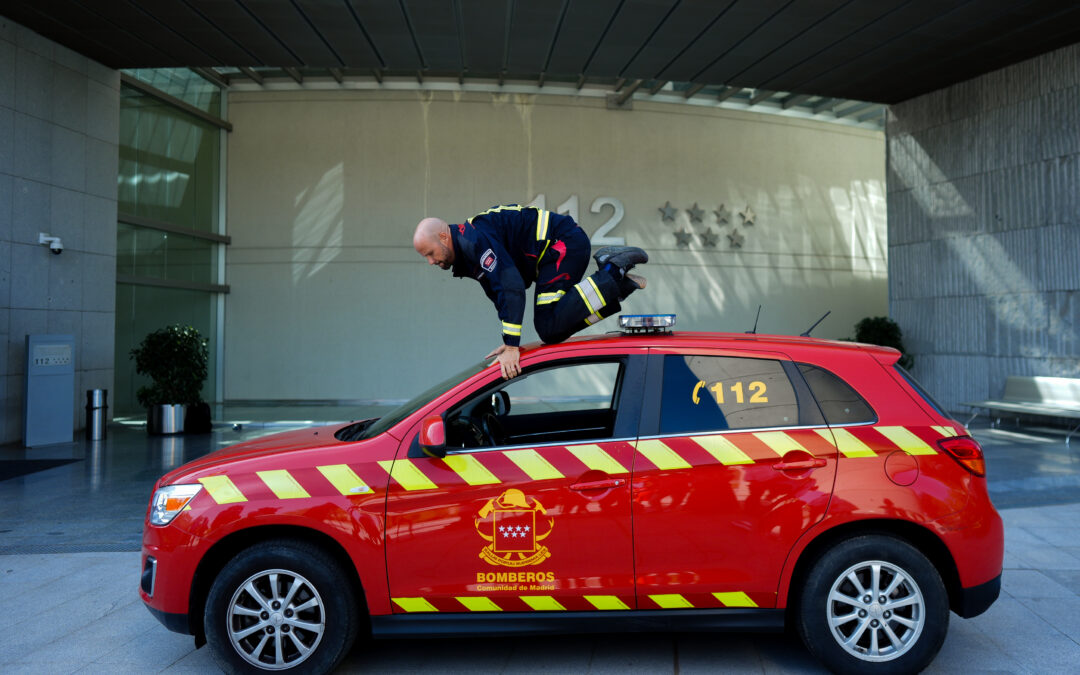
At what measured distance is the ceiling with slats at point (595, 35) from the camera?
32.8 feet

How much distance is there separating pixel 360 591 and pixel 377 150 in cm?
1570

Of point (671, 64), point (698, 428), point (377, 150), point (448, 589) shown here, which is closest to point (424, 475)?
point (448, 589)

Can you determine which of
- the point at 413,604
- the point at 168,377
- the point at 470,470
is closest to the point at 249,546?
the point at 413,604

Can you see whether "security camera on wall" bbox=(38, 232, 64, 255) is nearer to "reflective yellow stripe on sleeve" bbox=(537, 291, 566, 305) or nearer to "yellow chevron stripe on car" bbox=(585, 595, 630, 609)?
"reflective yellow stripe on sleeve" bbox=(537, 291, 566, 305)

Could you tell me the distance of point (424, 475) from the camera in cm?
322

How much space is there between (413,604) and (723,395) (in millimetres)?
1720

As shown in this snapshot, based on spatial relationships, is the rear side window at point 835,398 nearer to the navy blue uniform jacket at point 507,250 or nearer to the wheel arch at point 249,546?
the navy blue uniform jacket at point 507,250

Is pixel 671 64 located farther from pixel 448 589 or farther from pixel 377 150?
pixel 448 589

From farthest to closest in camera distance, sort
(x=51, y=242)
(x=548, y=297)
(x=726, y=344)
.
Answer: (x=51, y=242)
(x=548, y=297)
(x=726, y=344)

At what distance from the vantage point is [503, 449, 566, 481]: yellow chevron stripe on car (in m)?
3.21

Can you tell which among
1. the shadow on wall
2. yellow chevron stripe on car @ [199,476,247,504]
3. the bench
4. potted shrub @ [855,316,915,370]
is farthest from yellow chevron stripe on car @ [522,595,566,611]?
the shadow on wall

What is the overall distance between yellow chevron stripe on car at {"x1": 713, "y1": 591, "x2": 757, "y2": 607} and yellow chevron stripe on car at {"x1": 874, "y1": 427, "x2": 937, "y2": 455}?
99 cm

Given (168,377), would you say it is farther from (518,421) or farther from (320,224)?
(518,421)

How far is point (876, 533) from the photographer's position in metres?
3.26
